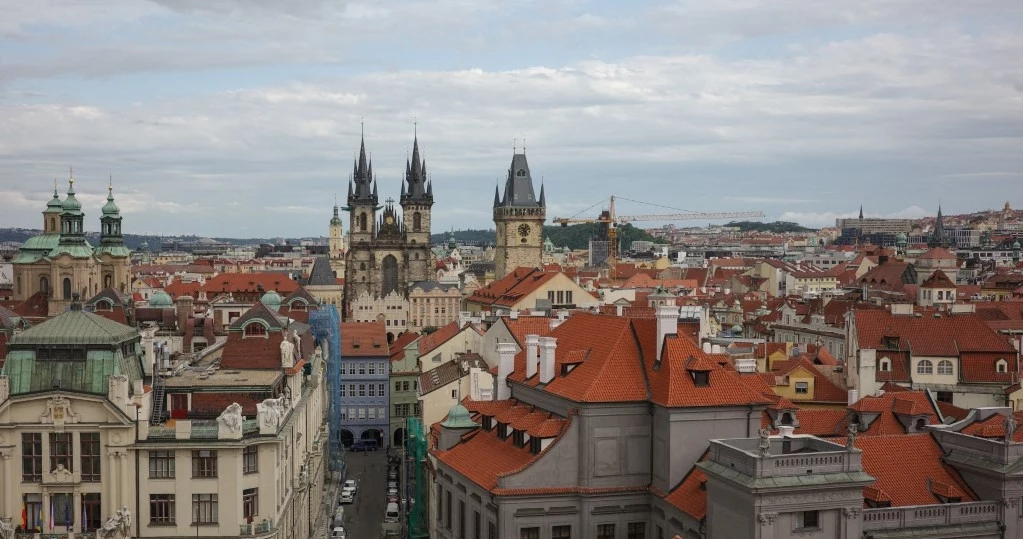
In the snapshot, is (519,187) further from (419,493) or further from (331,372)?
(419,493)

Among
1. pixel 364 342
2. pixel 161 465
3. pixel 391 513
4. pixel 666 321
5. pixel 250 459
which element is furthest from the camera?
pixel 364 342

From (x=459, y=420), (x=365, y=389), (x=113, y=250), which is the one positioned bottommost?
(x=365, y=389)

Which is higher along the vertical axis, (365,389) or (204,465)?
(204,465)

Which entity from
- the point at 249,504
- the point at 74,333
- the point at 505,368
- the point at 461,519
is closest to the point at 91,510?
the point at 249,504

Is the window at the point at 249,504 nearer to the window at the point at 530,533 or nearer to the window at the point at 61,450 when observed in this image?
the window at the point at 61,450

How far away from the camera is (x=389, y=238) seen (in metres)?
187

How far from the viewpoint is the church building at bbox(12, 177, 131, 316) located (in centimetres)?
12681

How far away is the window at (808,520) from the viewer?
3762cm

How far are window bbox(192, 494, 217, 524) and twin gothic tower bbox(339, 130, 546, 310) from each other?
127197 mm

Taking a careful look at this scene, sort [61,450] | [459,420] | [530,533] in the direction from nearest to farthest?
[530,533], [61,450], [459,420]

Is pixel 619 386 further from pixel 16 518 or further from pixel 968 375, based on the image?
pixel 968 375

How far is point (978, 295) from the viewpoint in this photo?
140 metres

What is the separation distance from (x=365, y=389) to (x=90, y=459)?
5642cm

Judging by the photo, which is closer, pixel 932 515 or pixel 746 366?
pixel 932 515
